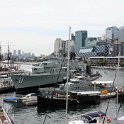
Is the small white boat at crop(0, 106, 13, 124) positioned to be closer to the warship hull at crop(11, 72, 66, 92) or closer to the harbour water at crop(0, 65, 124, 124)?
the harbour water at crop(0, 65, 124, 124)

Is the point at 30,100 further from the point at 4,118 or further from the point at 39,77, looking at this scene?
the point at 39,77

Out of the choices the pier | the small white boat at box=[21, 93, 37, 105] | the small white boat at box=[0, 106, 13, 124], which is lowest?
the pier

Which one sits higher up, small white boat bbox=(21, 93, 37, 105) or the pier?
small white boat bbox=(21, 93, 37, 105)

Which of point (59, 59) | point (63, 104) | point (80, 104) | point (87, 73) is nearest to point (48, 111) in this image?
point (63, 104)

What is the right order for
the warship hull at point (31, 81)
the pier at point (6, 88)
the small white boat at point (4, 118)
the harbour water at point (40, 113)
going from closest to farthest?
the small white boat at point (4, 118), the harbour water at point (40, 113), the pier at point (6, 88), the warship hull at point (31, 81)

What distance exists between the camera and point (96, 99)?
5225cm

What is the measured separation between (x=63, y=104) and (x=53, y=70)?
32.1 m

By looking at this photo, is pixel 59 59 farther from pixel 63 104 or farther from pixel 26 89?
pixel 63 104

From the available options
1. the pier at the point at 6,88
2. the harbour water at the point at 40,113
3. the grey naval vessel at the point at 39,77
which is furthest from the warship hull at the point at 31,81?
the harbour water at the point at 40,113

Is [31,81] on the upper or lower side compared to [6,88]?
upper

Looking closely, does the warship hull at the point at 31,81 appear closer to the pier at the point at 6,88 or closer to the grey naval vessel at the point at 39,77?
the grey naval vessel at the point at 39,77

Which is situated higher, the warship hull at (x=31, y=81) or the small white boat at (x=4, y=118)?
the small white boat at (x=4, y=118)

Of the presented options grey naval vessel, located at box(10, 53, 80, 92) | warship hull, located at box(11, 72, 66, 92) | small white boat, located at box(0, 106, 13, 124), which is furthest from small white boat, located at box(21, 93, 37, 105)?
warship hull, located at box(11, 72, 66, 92)

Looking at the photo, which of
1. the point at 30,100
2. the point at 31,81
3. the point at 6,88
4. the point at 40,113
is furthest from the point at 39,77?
the point at 40,113
